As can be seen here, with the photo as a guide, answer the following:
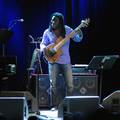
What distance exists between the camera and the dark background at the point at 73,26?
908cm

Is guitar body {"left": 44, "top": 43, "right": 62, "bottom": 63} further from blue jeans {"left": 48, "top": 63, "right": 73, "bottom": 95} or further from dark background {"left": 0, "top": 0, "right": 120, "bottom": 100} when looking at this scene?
dark background {"left": 0, "top": 0, "right": 120, "bottom": 100}

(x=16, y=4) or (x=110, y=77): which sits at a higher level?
(x=16, y=4)

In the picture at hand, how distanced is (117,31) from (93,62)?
2076 mm

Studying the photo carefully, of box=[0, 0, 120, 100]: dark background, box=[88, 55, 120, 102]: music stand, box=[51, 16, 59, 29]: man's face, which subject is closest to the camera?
box=[51, 16, 59, 29]: man's face

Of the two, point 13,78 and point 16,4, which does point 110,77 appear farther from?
point 16,4

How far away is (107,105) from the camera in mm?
5027

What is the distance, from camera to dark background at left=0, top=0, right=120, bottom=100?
29.8 feet

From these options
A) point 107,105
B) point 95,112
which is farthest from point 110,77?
point 95,112

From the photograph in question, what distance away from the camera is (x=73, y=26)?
9141mm

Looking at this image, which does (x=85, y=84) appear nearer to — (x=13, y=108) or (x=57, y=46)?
(x=57, y=46)

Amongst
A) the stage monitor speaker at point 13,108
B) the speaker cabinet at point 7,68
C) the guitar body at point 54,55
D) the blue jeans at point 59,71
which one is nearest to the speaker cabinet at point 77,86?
the speaker cabinet at point 7,68

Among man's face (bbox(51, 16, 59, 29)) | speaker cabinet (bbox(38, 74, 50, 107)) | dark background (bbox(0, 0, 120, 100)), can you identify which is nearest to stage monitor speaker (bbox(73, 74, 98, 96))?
speaker cabinet (bbox(38, 74, 50, 107))

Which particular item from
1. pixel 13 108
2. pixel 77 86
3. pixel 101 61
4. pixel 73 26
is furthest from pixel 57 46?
pixel 13 108

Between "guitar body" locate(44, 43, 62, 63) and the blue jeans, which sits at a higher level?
"guitar body" locate(44, 43, 62, 63)
